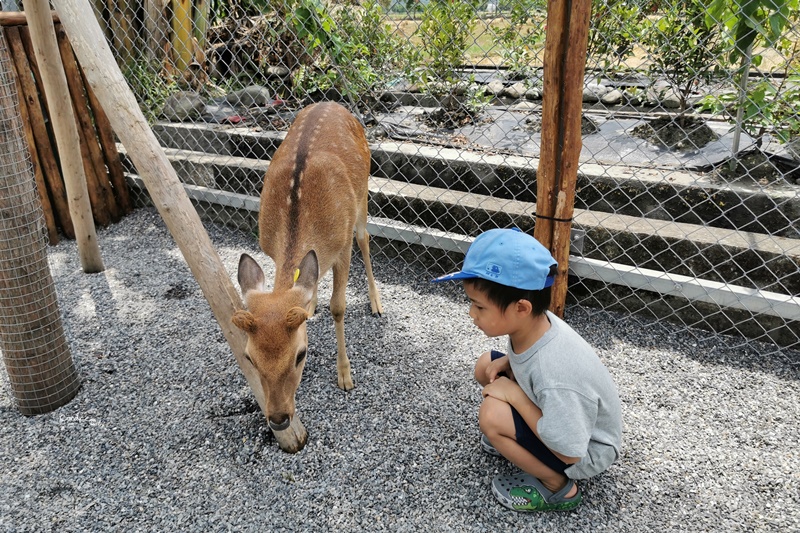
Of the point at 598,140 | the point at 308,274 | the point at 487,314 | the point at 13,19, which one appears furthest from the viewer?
the point at 598,140

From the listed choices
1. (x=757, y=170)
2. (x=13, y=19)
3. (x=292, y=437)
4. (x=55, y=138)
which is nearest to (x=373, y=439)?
(x=292, y=437)

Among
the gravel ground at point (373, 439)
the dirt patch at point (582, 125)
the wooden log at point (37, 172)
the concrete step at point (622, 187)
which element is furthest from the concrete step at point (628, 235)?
the wooden log at point (37, 172)

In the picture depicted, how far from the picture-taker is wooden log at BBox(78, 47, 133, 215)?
19.9 ft

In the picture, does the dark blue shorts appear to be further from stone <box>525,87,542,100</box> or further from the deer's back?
stone <box>525,87,542,100</box>

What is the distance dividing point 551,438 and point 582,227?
229cm

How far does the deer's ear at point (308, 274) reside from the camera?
3141mm

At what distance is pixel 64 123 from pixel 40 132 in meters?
1.15

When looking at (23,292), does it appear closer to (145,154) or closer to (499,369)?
(145,154)

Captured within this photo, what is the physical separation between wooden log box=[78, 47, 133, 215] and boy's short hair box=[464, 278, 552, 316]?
194 inches

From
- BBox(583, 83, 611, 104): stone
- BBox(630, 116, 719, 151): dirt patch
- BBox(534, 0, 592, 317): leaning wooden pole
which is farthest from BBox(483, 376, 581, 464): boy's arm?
BBox(583, 83, 611, 104): stone

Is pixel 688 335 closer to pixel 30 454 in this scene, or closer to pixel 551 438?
pixel 551 438

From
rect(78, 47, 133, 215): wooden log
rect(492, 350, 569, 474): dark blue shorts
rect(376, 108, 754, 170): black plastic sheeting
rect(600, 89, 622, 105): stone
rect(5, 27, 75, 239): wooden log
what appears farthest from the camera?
rect(600, 89, 622, 105): stone

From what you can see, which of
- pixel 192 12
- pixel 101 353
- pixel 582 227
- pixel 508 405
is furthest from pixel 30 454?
pixel 192 12

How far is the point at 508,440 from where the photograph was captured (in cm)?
284
